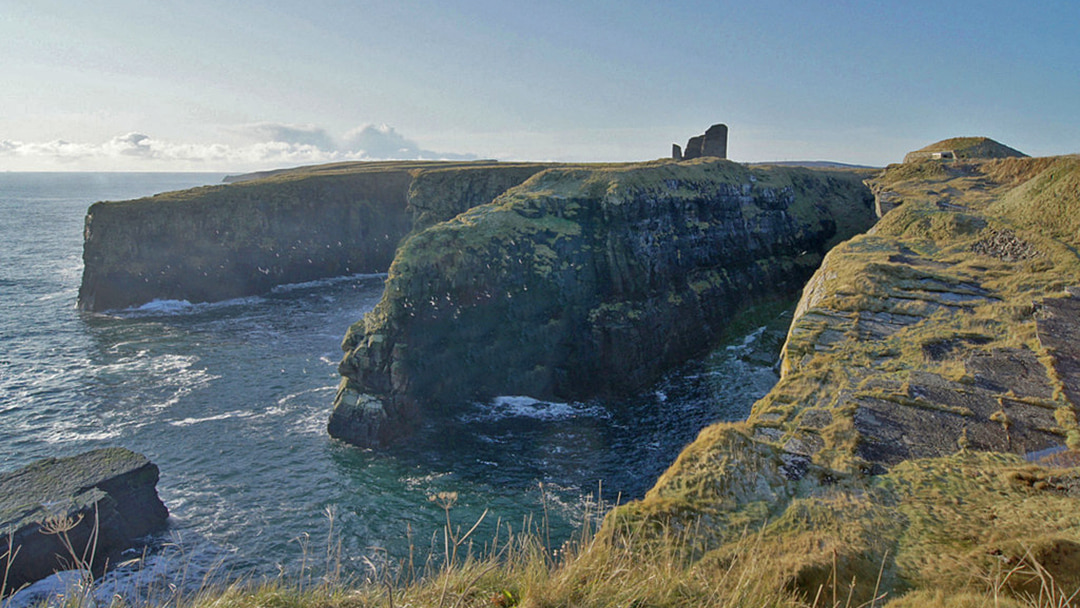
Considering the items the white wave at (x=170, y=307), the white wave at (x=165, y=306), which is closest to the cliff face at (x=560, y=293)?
the white wave at (x=170, y=307)

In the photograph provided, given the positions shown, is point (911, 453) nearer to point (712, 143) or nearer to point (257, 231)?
point (712, 143)

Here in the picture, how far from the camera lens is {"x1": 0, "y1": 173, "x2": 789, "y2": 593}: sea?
2517cm

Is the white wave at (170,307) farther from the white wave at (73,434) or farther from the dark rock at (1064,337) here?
the dark rock at (1064,337)

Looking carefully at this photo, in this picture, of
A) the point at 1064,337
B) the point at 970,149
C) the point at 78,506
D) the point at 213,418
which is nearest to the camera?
the point at 1064,337

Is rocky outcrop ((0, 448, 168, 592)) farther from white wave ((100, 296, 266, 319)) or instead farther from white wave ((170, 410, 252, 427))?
white wave ((100, 296, 266, 319))

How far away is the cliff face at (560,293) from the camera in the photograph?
1457 inches

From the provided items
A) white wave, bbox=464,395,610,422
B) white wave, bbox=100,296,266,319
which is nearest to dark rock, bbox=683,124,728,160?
white wave, bbox=464,395,610,422

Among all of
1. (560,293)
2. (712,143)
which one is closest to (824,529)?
(560,293)

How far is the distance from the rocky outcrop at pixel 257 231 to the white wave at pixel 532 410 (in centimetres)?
3880

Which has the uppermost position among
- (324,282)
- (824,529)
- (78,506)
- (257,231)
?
(257,231)

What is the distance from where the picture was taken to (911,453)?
11344mm

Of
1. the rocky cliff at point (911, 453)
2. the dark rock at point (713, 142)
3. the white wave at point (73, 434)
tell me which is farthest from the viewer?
the dark rock at point (713, 142)

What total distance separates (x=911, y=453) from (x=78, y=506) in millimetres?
28951

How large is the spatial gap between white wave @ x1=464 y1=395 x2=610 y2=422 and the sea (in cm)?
15
